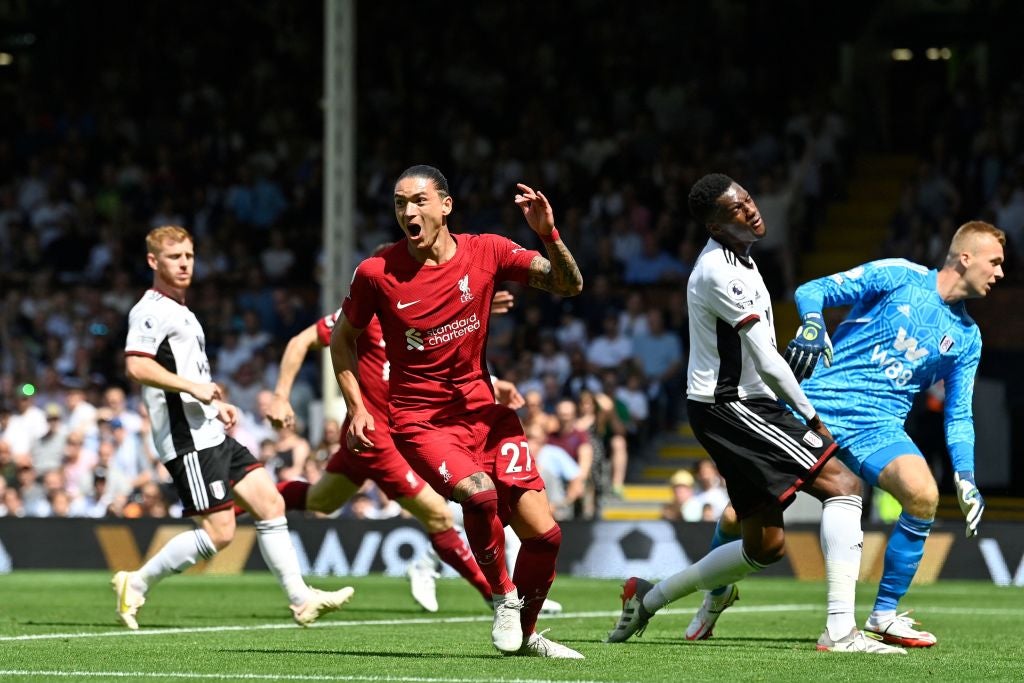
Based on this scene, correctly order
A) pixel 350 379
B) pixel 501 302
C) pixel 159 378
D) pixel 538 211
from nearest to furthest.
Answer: pixel 538 211
pixel 350 379
pixel 501 302
pixel 159 378

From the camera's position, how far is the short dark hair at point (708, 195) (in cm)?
840

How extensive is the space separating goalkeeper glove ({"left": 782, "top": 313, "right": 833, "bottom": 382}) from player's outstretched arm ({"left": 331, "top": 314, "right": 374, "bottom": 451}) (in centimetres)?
199

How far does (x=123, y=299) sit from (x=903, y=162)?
1096cm

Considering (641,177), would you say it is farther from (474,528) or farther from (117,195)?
(474,528)

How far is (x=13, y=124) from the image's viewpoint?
28031 millimetres

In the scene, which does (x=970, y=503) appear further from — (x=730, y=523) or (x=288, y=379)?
(x=288, y=379)

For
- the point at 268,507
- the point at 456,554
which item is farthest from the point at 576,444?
the point at 268,507

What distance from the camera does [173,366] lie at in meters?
10.3

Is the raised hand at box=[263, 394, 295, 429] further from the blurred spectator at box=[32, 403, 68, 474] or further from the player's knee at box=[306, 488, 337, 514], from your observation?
the blurred spectator at box=[32, 403, 68, 474]

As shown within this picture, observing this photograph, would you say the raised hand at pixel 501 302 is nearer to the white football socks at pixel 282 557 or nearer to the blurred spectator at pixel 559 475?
the white football socks at pixel 282 557

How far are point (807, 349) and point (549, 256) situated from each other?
4.35 ft

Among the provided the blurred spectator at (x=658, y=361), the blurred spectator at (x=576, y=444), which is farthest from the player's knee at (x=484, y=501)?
the blurred spectator at (x=658, y=361)

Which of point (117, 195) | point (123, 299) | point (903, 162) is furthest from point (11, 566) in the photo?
point (903, 162)

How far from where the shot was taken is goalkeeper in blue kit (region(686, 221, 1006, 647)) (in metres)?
9.04
